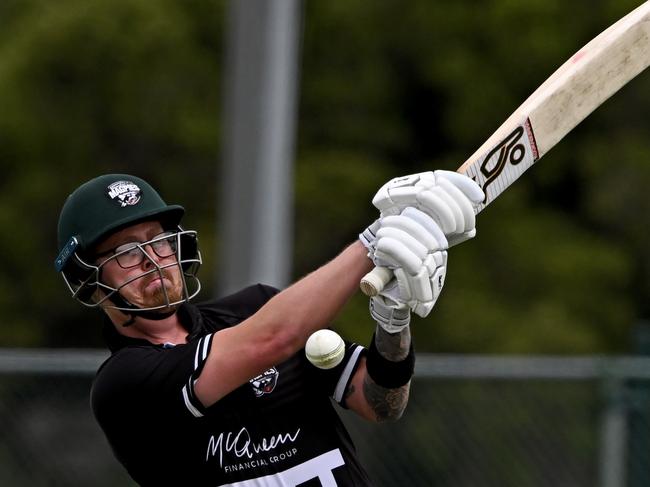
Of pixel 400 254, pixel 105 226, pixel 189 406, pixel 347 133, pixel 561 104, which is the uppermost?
pixel 561 104

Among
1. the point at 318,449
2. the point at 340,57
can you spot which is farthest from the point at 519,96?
the point at 318,449

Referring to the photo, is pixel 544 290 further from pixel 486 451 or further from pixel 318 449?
pixel 318 449

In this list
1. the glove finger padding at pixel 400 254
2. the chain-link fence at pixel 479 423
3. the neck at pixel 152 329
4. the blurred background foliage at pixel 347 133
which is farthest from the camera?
the blurred background foliage at pixel 347 133

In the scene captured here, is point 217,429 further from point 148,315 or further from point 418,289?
point 418,289

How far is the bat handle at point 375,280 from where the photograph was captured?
3.24 meters

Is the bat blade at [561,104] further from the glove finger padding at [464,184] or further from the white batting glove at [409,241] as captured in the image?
the white batting glove at [409,241]

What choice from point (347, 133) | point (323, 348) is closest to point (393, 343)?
point (323, 348)

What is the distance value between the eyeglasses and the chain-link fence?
2.90 meters

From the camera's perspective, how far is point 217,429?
3771mm

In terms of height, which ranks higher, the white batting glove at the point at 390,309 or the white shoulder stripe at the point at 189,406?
the white batting glove at the point at 390,309

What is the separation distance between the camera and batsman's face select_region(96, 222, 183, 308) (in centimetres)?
383

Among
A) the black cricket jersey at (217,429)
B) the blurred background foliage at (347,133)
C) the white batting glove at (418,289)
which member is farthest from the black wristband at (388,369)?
the blurred background foliage at (347,133)

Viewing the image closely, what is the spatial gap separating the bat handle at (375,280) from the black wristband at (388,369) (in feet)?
1.86

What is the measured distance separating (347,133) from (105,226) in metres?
7.68
